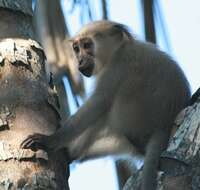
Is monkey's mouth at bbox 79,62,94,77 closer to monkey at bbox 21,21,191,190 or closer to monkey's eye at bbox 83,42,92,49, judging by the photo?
monkey at bbox 21,21,191,190

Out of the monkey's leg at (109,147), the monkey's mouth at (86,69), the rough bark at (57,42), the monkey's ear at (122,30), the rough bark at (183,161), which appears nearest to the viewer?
the rough bark at (183,161)

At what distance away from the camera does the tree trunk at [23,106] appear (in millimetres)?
2312

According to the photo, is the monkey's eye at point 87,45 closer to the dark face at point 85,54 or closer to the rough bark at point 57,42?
the dark face at point 85,54

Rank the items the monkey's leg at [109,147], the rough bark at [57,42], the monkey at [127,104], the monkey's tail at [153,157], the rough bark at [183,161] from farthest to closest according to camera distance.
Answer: the rough bark at [57,42] < the monkey's leg at [109,147] < the monkey at [127,104] < the monkey's tail at [153,157] < the rough bark at [183,161]

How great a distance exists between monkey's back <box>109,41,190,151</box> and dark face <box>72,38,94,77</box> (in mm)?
274

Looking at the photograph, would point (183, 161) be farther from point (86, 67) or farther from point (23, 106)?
point (86, 67)

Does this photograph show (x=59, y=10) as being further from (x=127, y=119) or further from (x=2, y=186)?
(x=2, y=186)

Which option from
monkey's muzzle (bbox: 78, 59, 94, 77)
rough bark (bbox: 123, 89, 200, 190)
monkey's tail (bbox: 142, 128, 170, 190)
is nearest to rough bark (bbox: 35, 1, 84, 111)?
monkey's muzzle (bbox: 78, 59, 94, 77)

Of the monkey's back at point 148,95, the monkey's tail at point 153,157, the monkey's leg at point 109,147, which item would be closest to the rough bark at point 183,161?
the monkey's tail at point 153,157

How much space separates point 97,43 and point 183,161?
242cm

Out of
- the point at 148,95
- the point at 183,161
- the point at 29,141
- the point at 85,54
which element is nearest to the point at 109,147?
the point at 148,95

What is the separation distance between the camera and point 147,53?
11.5ft

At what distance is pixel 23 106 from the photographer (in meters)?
2.46

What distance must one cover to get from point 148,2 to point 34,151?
1206 mm
